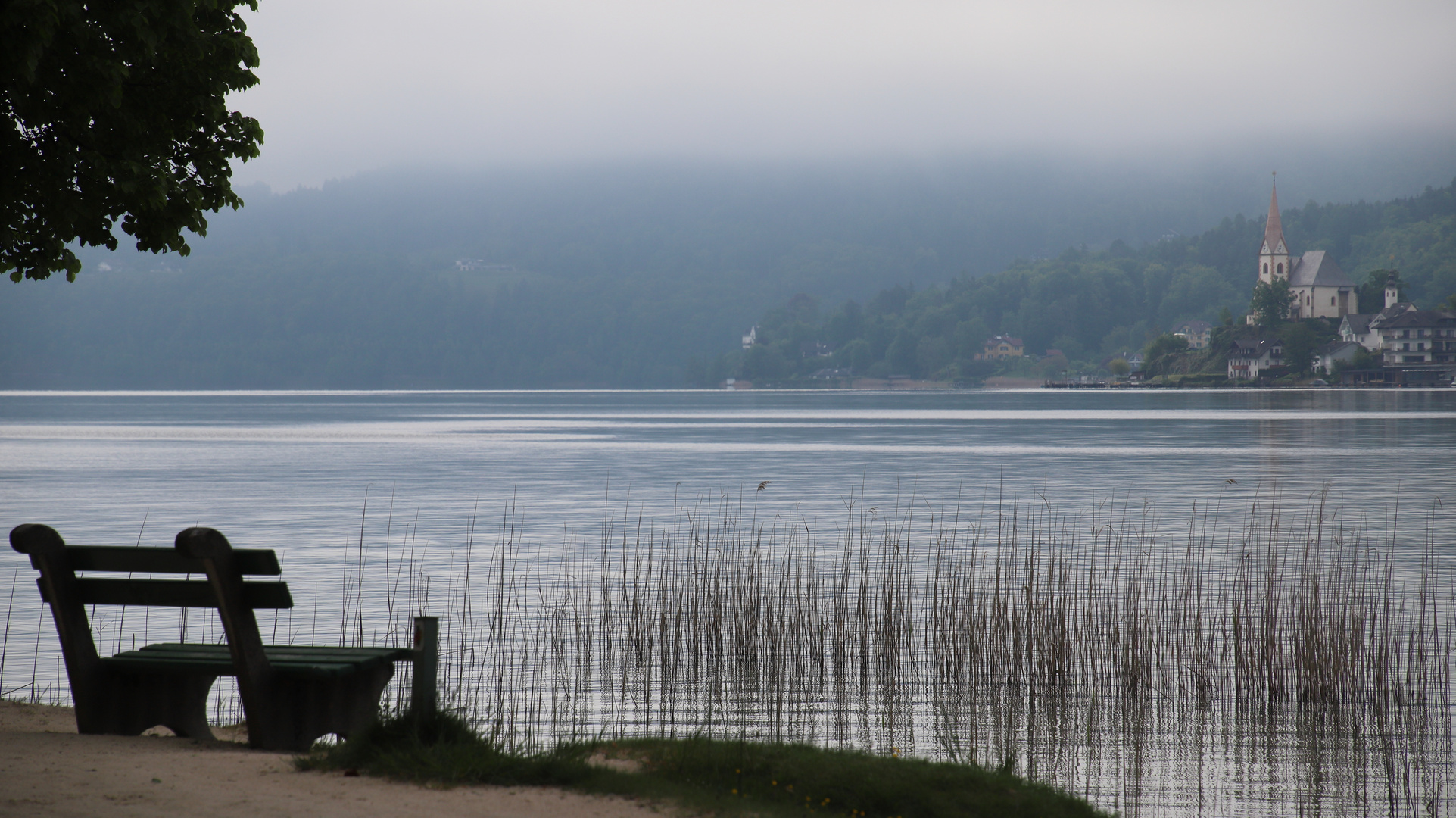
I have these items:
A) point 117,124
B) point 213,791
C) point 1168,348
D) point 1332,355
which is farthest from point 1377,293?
point 213,791

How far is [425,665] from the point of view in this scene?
248 inches

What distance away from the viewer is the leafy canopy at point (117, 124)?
734cm

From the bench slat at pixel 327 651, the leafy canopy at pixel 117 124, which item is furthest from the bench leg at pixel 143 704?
the leafy canopy at pixel 117 124

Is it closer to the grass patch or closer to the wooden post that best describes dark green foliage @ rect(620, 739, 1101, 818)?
the grass patch

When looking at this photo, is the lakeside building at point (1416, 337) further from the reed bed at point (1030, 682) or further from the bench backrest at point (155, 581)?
the bench backrest at point (155, 581)

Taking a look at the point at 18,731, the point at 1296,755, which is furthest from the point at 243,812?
the point at 1296,755

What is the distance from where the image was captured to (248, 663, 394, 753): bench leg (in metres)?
6.91

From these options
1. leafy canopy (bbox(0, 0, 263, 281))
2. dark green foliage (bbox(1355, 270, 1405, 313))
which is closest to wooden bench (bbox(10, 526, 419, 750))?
leafy canopy (bbox(0, 0, 263, 281))

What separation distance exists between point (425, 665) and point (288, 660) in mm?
1113

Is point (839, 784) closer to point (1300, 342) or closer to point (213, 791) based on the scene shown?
point (213, 791)

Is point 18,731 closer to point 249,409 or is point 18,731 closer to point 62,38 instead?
point 62,38

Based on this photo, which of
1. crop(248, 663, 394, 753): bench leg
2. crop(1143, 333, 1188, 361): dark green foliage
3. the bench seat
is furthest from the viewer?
crop(1143, 333, 1188, 361): dark green foliage

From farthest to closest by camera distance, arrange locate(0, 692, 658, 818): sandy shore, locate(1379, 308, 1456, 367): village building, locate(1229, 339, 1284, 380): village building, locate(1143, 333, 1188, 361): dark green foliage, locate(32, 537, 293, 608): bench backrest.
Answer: locate(1143, 333, 1188, 361): dark green foliage, locate(1229, 339, 1284, 380): village building, locate(1379, 308, 1456, 367): village building, locate(32, 537, 293, 608): bench backrest, locate(0, 692, 658, 818): sandy shore

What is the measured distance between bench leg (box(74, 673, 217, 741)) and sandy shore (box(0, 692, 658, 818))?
36 centimetres
